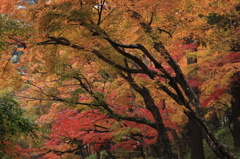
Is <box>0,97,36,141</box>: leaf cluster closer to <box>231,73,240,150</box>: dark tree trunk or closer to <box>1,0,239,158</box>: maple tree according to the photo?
<box>1,0,239,158</box>: maple tree

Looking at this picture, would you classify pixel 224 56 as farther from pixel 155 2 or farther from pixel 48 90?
pixel 48 90

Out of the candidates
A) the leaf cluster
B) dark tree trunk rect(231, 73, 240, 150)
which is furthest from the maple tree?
dark tree trunk rect(231, 73, 240, 150)

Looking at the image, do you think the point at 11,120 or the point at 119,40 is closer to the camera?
the point at 11,120

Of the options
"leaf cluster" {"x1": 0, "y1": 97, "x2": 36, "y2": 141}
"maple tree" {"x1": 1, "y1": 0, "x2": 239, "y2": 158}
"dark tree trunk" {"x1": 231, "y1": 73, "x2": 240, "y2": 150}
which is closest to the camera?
"maple tree" {"x1": 1, "y1": 0, "x2": 239, "y2": 158}

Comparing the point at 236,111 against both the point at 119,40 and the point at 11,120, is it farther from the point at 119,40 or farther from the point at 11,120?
the point at 11,120

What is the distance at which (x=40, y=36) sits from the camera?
6.69 m

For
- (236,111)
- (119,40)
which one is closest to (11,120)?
(119,40)

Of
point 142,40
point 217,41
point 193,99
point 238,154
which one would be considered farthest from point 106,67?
point 238,154

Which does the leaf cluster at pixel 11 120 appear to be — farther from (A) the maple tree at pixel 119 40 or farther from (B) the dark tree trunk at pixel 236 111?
(B) the dark tree trunk at pixel 236 111

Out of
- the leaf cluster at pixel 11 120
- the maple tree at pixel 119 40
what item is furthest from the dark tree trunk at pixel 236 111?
the leaf cluster at pixel 11 120

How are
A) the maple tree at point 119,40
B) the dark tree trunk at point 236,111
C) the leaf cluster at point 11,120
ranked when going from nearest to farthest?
the maple tree at point 119,40
the leaf cluster at point 11,120
the dark tree trunk at point 236,111

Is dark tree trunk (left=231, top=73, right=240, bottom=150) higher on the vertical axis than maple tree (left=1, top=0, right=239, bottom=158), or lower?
lower

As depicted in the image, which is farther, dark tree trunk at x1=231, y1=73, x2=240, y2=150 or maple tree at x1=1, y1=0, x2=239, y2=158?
dark tree trunk at x1=231, y1=73, x2=240, y2=150

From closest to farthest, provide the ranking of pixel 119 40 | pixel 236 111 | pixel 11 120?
pixel 11 120, pixel 119 40, pixel 236 111
